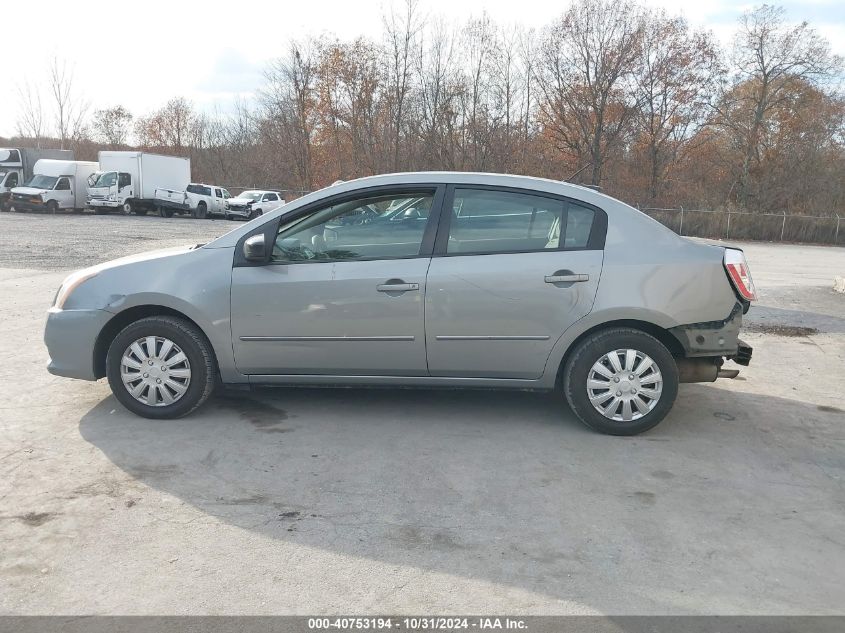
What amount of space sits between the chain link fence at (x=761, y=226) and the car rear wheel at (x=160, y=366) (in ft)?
104

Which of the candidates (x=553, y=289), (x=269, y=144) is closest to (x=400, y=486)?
(x=553, y=289)

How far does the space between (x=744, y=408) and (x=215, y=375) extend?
4.12 meters

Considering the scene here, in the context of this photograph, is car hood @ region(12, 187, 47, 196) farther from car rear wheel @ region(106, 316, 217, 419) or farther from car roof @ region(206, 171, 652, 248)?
car roof @ region(206, 171, 652, 248)

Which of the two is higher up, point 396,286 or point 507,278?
point 507,278

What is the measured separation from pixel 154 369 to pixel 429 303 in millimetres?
2021

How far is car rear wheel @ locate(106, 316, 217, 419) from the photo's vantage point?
16.0 feet

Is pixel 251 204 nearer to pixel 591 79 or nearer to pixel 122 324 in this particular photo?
pixel 591 79

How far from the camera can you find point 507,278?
15.3 feet

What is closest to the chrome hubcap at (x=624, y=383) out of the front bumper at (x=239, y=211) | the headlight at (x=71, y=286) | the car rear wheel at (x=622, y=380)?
the car rear wheel at (x=622, y=380)

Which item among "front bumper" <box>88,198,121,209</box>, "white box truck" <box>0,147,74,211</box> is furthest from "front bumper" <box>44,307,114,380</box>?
"white box truck" <box>0,147,74,211</box>

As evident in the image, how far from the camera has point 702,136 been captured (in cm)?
4006

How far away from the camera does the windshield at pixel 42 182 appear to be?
110 ft

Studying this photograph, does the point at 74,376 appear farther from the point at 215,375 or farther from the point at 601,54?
the point at 601,54

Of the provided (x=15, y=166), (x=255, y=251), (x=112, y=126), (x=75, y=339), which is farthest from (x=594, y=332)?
(x=112, y=126)
